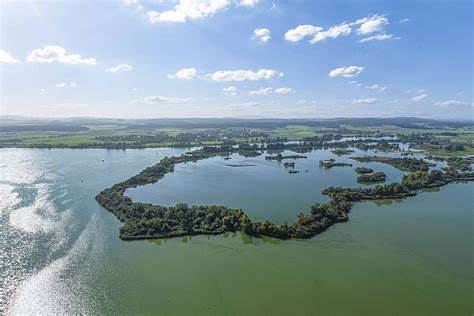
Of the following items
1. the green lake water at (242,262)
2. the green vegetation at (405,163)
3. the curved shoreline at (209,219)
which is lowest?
the green lake water at (242,262)

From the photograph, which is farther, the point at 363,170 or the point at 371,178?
the point at 363,170

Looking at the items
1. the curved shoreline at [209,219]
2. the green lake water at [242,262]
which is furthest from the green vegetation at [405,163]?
the curved shoreline at [209,219]

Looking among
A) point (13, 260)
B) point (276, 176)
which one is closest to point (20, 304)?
point (13, 260)

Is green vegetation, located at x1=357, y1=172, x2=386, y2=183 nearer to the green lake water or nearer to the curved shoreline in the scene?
the green lake water

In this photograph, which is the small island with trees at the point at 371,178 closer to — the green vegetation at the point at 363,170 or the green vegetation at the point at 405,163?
the green vegetation at the point at 363,170

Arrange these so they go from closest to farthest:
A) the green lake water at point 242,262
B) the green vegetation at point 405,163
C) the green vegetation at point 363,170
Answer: the green lake water at point 242,262 → the green vegetation at point 363,170 → the green vegetation at point 405,163

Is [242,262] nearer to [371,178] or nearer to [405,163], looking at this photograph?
[371,178]

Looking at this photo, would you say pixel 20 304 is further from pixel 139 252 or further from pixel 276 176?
pixel 276 176

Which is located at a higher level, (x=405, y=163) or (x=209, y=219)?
(x=405, y=163)

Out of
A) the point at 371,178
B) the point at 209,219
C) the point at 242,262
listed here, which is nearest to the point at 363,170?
the point at 371,178
